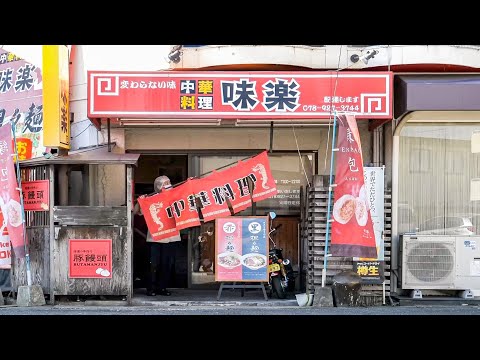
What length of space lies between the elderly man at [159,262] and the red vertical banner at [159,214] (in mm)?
214

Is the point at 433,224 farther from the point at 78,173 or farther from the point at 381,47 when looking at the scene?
the point at 78,173

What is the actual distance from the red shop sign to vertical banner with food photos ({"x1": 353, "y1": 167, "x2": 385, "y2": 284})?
1.08m

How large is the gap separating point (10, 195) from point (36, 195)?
1.40 ft

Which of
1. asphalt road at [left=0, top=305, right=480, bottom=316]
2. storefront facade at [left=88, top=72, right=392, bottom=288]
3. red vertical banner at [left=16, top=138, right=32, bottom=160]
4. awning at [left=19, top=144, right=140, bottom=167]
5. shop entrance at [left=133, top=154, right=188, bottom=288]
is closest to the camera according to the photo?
asphalt road at [left=0, top=305, right=480, bottom=316]

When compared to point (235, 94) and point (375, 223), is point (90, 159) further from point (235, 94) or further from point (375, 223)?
point (375, 223)

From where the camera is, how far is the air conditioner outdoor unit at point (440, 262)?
12125mm

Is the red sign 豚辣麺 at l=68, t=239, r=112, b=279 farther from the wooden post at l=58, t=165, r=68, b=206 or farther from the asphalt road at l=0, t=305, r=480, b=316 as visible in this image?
the wooden post at l=58, t=165, r=68, b=206

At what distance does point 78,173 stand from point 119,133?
1125mm

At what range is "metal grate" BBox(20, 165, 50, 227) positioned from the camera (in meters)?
11.7

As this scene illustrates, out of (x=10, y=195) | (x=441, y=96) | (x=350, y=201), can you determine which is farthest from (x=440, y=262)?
(x=10, y=195)

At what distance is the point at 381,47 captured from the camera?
1238 centimetres

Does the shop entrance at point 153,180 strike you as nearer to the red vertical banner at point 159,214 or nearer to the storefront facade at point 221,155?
the storefront facade at point 221,155

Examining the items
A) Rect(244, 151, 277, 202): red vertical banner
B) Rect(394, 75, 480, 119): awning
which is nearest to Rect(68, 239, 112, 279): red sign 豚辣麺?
Rect(244, 151, 277, 202): red vertical banner

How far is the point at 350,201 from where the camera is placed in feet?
36.9
